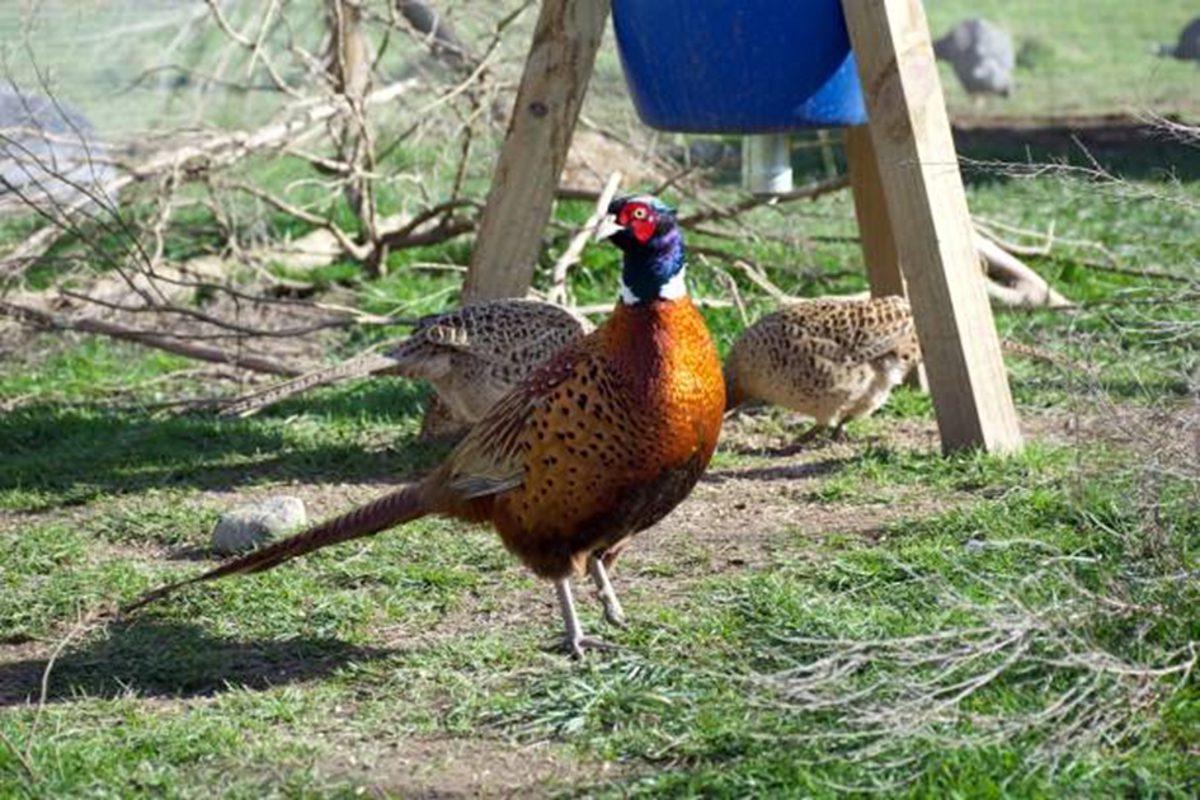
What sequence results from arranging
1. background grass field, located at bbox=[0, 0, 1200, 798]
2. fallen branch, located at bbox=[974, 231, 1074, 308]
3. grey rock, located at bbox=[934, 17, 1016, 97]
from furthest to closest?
grey rock, located at bbox=[934, 17, 1016, 97]
fallen branch, located at bbox=[974, 231, 1074, 308]
background grass field, located at bbox=[0, 0, 1200, 798]

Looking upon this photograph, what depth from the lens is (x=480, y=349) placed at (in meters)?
5.91

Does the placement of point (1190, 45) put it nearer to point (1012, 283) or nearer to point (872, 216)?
point (1012, 283)

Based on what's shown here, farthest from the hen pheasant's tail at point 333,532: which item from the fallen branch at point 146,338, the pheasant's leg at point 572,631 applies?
the fallen branch at point 146,338

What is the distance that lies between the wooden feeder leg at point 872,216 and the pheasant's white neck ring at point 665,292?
2.17 m

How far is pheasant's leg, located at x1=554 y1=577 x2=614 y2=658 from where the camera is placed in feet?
14.0

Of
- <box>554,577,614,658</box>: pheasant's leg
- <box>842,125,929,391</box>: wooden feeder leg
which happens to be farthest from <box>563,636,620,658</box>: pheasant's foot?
<box>842,125,929,391</box>: wooden feeder leg

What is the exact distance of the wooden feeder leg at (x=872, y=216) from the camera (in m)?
6.32

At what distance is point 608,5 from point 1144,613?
2.93m

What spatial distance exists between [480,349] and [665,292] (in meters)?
1.74

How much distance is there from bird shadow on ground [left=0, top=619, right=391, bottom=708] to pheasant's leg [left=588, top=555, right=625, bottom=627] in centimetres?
51

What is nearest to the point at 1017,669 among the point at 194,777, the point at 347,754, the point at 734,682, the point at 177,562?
the point at 734,682

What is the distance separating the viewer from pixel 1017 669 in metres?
3.71

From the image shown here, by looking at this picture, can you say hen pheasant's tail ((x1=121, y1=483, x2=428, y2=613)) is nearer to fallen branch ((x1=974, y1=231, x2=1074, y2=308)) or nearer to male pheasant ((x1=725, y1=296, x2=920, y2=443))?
male pheasant ((x1=725, y1=296, x2=920, y2=443))

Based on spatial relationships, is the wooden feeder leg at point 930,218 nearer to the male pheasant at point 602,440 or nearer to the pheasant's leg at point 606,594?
the male pheasant at point 602,440
